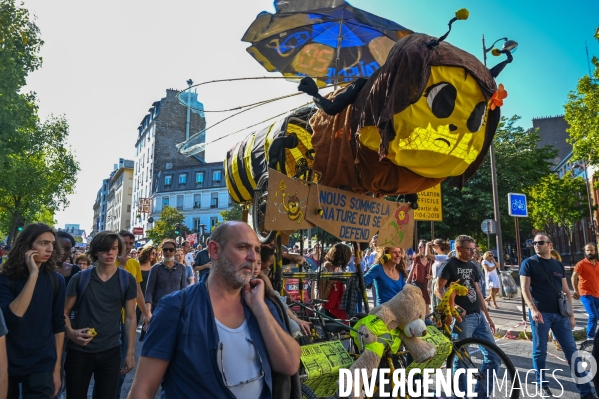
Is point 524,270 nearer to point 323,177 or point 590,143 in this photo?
point 323,177

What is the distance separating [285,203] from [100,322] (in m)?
1.94

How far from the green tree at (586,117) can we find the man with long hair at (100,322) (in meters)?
23.5

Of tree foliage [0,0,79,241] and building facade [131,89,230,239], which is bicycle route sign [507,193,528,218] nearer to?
tree foliage [0,0,79,241]

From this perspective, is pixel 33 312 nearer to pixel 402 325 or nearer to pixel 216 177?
pixel 402 325

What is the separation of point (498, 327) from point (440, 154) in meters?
7.83

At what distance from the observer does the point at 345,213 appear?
14.6 ft

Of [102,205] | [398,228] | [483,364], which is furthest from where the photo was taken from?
[102,205]

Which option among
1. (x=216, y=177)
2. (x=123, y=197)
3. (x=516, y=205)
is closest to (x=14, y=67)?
(x=516, y=205)

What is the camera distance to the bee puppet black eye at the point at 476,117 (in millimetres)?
3498

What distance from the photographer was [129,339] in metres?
4.02

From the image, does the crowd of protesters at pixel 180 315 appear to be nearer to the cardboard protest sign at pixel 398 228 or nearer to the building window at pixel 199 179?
the cardboard protest sign at pixel 398 228

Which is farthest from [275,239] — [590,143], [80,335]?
[590,143]

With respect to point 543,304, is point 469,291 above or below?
above

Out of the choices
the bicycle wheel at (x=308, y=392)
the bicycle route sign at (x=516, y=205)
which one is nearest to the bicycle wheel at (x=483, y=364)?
the bicycle wheel at (x=308, y=392)
